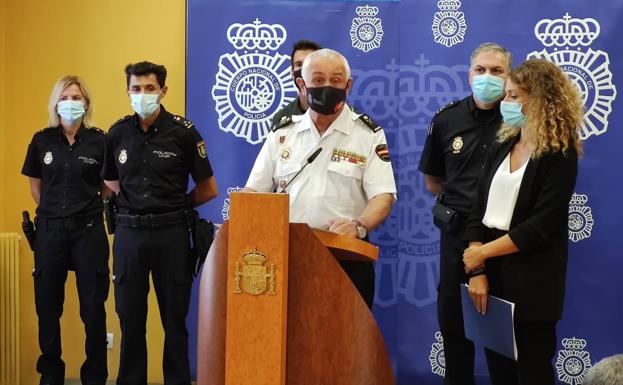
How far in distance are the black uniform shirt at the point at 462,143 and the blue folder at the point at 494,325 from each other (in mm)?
742

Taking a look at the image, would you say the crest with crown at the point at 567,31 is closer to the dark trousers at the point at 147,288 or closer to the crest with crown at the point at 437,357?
the crest with crown at the point at 437,357

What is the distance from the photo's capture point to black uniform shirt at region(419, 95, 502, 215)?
3.39m

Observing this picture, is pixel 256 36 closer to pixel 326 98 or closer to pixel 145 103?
pixel 145 103

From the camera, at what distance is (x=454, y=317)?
10.9ft

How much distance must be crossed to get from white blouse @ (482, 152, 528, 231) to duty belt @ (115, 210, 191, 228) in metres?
A: 1.77

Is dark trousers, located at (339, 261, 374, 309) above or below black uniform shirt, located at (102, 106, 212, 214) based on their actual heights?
below

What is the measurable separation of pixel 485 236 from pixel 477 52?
120 cm

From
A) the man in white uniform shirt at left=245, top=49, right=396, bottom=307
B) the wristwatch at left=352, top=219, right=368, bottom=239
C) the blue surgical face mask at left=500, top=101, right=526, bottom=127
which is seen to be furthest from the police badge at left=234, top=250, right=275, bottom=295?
the blue surgical face mask at left=500, top=101, right=526, bottom=127

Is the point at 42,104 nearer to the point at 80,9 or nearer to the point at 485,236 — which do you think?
the point at 80,9

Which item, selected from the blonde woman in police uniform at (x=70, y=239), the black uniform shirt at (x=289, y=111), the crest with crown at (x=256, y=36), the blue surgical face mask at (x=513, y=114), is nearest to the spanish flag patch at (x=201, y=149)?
the black uniform shirt at (x=289, y=111)

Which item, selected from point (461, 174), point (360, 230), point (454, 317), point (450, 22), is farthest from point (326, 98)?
point (450, 22)

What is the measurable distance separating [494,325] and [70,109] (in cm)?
279

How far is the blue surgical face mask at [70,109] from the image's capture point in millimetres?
4211

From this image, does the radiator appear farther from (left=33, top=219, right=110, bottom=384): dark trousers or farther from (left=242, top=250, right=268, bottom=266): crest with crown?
(left=242, top=250, right=268, bottom=266): crest with crown
